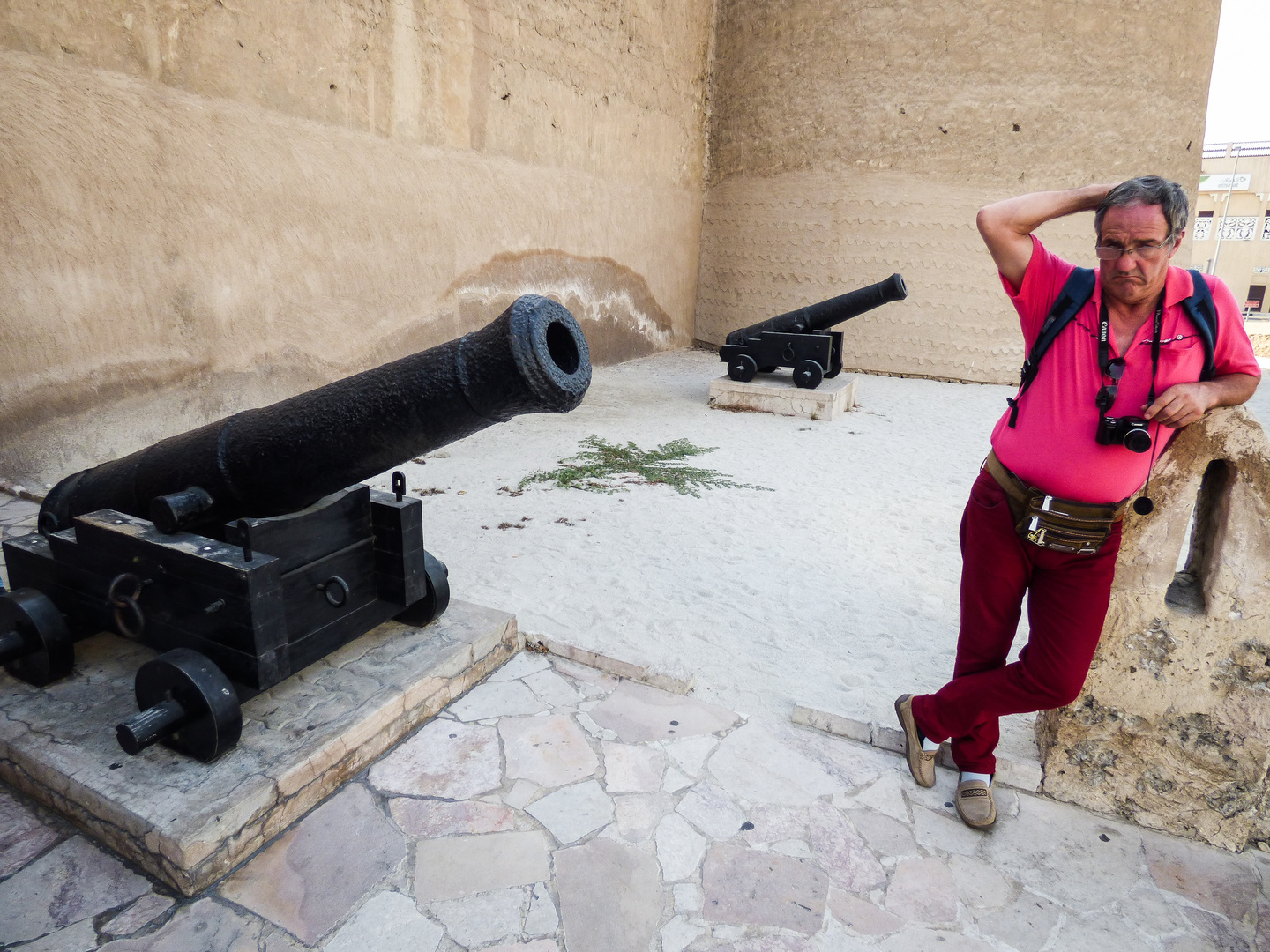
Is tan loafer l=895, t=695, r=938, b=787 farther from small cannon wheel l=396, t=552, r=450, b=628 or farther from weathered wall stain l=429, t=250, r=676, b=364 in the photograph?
weathered wall stain l=429, t=250, r=676, b=364

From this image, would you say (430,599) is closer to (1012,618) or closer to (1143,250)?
(1012,618)

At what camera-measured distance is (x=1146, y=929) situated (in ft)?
6.54

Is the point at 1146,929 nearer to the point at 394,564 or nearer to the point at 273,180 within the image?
the point at 394,564

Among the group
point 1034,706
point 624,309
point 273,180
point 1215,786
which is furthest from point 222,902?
point 624,309

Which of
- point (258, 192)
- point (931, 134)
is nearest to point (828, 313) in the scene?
point (931, 134)

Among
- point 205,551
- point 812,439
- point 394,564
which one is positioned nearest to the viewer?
point 205,551

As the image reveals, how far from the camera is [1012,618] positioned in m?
2.28

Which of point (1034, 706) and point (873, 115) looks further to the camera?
point (873, 115)

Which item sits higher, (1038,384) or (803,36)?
(803,36)

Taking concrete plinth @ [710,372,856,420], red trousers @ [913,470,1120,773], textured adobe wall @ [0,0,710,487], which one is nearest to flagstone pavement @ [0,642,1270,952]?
red trousers @ [913,470,1120,773]

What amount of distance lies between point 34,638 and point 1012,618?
A: 297cm

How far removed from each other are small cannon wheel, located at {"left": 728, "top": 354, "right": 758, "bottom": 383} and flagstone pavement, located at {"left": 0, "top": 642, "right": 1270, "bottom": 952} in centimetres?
687

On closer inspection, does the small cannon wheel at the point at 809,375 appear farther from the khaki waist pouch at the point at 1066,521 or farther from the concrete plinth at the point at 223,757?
the khaki waist pouch at the point at 1066,521

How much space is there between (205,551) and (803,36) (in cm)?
1265
